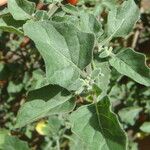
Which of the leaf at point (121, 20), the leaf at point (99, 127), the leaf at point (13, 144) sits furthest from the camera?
the leaf at point (13, 144)

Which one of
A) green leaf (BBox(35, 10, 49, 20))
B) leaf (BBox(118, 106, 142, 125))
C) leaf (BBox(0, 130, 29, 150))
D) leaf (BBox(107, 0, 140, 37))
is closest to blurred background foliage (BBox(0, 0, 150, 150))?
leaf (BBox(118, 106, 142, 125))

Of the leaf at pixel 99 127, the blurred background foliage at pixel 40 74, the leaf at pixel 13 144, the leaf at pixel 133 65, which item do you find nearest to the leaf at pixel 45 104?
the leaf at pixel 99 127

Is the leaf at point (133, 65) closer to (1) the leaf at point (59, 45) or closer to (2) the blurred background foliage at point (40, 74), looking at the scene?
(1) the leaf at point (59, 45)

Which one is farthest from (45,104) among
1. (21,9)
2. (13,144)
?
(13,144)

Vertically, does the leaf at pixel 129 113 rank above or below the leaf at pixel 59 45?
below

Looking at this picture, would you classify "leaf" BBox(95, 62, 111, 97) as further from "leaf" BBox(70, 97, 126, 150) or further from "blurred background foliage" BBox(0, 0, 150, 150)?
"blurred background foliage" BBox(0, 0, 150, 150)

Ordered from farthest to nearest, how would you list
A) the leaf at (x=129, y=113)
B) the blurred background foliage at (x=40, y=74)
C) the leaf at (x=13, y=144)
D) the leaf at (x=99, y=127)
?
1. the leaf at (x=129, y=113)
2. the blurred background foliage at (x=40, y=74)
3. the leaf at (x=13, y=144)
4. the leaf at (x=99, y=127)
